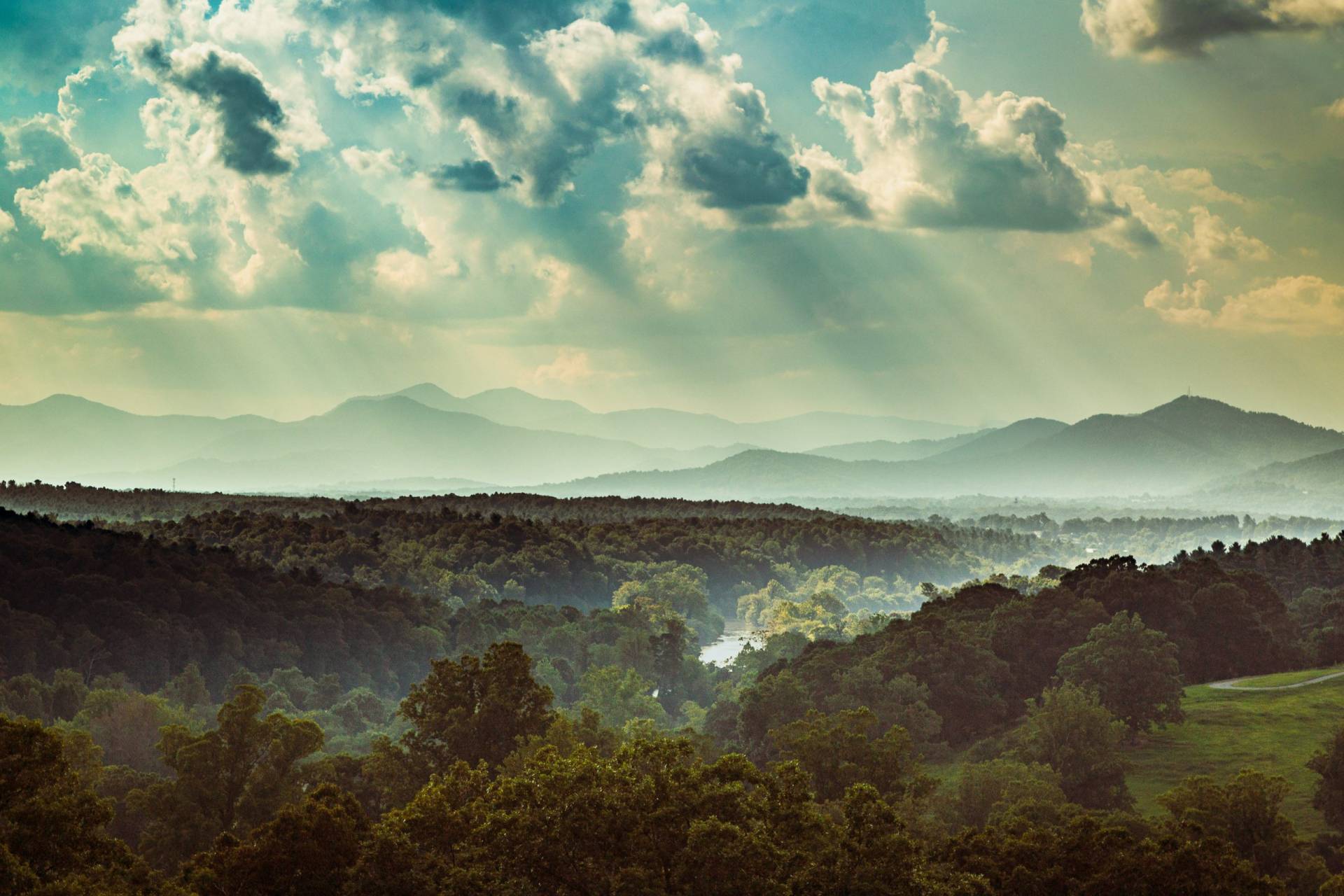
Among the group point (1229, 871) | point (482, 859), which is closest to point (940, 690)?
point (1229, 871)

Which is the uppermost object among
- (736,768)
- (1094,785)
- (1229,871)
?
(736,768)

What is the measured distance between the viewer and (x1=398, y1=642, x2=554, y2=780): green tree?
154ft

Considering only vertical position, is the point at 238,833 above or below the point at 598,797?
below

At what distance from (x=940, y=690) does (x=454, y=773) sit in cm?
5025

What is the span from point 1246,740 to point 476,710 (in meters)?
45.7

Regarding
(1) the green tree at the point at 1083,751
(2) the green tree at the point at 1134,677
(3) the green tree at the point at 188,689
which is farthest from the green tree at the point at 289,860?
(3) the green tree at the point at 188,689

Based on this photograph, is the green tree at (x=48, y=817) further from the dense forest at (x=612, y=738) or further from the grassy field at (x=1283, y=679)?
the grassy field at (x=1283, y=679)

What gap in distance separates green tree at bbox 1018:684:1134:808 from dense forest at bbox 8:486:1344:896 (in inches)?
5.4

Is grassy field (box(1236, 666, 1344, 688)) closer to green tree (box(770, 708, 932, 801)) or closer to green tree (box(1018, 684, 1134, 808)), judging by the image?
green tree (box(1018, 684, 1134, 808))

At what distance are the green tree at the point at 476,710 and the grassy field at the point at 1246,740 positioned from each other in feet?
104

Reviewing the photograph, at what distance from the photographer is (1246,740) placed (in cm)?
6756

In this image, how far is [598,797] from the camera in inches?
1206

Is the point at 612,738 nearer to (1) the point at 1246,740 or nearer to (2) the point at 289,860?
(2) the point at 289,860

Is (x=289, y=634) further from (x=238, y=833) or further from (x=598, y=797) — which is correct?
(x=598, y=797)
